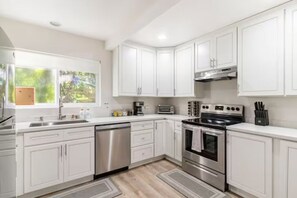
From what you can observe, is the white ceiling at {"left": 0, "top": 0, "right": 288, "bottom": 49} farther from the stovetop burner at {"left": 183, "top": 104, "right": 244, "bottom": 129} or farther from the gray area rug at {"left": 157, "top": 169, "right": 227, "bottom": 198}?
the gray area rug at {"left": 157, "top": 169, "right": 227, "bottom": 198}

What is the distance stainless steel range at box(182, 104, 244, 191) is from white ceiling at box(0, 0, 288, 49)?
4.67ft

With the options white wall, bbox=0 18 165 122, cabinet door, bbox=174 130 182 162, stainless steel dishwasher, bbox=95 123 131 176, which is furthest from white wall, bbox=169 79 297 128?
stainless steel dishwasher, bbox=95 123 131 176

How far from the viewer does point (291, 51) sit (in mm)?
1851

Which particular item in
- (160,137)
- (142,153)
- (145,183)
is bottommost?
(145,183)

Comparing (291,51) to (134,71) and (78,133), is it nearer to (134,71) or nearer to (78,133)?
(134,71)

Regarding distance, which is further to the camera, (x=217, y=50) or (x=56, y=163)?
(x=217, y=50)

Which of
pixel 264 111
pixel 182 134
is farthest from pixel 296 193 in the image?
pixel 182 134

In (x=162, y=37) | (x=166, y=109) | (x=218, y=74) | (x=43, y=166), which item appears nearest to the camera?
(x=43, y=166)

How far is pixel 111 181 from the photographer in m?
2.43

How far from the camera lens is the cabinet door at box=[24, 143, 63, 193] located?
6.39 ft

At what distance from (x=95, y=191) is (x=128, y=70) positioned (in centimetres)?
214

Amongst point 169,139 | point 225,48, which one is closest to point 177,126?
point 169,139

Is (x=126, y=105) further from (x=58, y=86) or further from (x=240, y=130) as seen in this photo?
(x=240, y=130)

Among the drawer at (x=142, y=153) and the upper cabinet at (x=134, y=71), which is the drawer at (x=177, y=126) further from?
the upper cabinet at (x=134, y=71)
